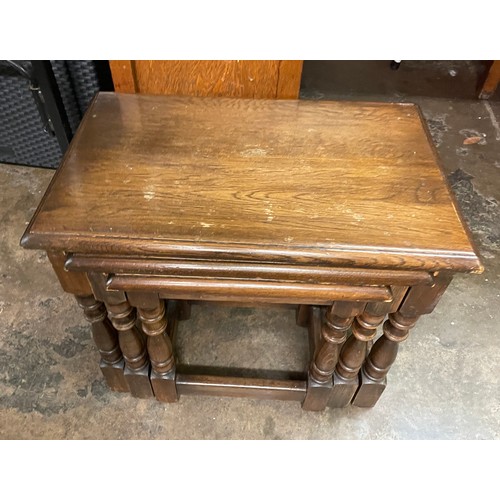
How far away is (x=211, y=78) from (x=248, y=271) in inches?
23.5

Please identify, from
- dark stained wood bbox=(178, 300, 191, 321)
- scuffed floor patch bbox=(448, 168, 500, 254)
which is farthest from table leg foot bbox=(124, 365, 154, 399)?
scuffed floor patch bbox=(448, 168, 500, 254)

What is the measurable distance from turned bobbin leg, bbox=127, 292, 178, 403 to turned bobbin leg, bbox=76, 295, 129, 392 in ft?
0.28

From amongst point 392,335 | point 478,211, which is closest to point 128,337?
point 392,335

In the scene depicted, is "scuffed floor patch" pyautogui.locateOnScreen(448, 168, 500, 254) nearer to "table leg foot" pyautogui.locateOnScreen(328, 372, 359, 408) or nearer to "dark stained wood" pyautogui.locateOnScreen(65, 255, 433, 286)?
"table leg foot" pyautogui.locateOnScreen(328, 372, 359, 408)

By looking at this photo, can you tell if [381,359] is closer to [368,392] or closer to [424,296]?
[368,392]

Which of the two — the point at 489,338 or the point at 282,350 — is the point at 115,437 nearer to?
the point at 282,350

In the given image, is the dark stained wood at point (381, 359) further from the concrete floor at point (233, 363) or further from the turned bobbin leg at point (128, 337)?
the turned bobbin leg at point (128, 337)

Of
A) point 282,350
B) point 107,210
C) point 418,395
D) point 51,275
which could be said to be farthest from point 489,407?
point 51,275

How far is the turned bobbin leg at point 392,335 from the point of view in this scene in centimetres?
74

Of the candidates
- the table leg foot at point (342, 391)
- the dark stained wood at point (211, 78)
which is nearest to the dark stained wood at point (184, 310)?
the table leg foot at point (342, 391)

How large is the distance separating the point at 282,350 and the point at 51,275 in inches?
30.1

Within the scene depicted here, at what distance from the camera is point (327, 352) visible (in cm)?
92

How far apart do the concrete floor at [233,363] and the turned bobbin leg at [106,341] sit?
0.23ft

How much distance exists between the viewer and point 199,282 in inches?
28.5
